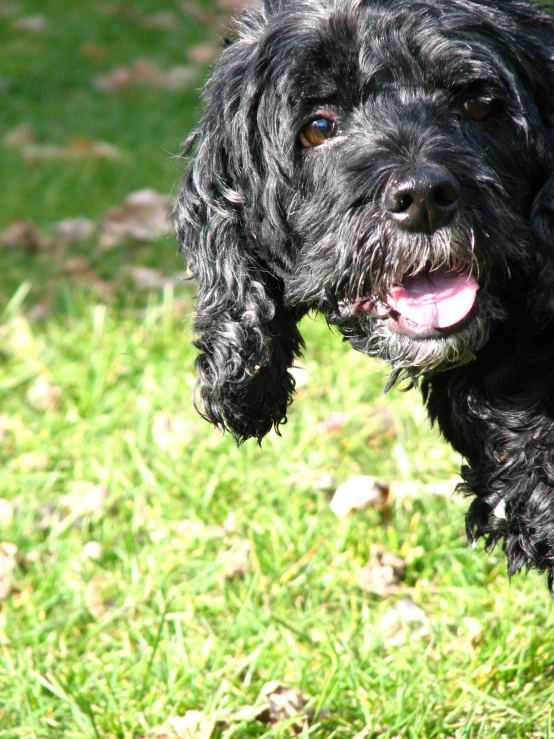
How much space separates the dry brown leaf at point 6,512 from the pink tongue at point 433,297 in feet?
6.02

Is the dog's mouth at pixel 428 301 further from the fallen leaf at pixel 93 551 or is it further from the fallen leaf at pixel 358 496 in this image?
the fallen leaf at pixel 93 551

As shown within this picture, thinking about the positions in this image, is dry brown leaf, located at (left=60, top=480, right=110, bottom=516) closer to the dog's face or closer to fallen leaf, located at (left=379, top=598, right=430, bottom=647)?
fallen leaf, located at (left=379, top=598, right=430, bottom=647)

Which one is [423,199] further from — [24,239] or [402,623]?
[24,239]

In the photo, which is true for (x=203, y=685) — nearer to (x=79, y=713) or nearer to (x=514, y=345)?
→ (x=79, y=713)

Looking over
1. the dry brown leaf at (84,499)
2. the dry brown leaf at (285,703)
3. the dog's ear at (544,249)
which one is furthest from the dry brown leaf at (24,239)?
the dog's ear at (544,249)

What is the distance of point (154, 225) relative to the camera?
5.41 meters

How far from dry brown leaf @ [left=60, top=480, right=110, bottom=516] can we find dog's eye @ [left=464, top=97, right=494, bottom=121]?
2.02 metres

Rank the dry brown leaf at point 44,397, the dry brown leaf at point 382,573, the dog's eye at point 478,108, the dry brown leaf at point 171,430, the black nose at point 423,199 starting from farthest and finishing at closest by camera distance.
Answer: the dry brown leaf at point 44,397
the dry brown leaf at point 171,430
the dry brown leaf at point 382,573
the dog's eye at point 478,108
the black nose at point 423,199

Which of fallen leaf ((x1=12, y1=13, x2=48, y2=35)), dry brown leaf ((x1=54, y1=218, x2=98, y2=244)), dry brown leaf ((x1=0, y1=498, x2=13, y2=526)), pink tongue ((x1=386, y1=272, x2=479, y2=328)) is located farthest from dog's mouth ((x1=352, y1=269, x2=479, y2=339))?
fallen leaf ((x1=12, y1=13, x2=48, y2=35))

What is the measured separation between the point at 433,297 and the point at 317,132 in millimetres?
525

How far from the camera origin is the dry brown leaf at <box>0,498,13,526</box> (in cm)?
339

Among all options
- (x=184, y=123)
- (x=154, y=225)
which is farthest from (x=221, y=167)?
(x=184, y=123)

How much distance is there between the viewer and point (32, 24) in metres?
8.63

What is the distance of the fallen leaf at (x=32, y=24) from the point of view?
857 centimetres
